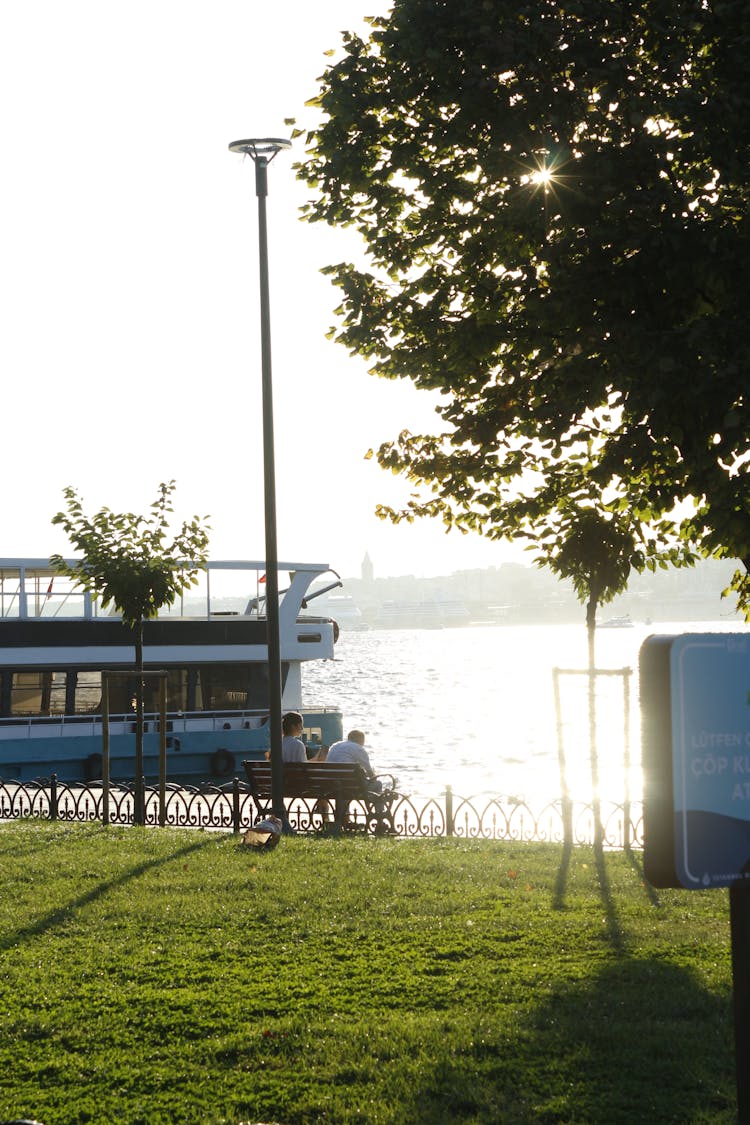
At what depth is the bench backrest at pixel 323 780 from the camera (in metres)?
16.1

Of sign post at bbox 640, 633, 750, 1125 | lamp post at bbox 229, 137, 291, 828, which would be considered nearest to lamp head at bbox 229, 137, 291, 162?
lamp post at bbox 229, 137, 291, 828

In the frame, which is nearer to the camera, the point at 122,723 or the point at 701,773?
the point at 701,773

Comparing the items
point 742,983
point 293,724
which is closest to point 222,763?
point 293,724

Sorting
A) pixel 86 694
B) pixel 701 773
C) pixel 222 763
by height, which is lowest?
pixel 222 763

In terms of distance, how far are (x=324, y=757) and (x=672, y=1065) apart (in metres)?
13.0

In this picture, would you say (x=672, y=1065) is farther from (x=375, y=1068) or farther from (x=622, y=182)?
(x=622, y=182)

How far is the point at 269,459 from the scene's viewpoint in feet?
51.9

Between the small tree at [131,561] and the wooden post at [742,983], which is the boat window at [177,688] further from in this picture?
the wooden post at [742,983]

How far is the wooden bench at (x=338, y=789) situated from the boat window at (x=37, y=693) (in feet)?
45.6

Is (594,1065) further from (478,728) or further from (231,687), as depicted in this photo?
(478,728)

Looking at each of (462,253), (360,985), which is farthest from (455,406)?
(360,985)

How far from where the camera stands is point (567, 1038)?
609cm

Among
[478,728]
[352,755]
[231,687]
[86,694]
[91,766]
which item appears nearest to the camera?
[352,755]

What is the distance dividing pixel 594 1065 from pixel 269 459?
10.9 metres
